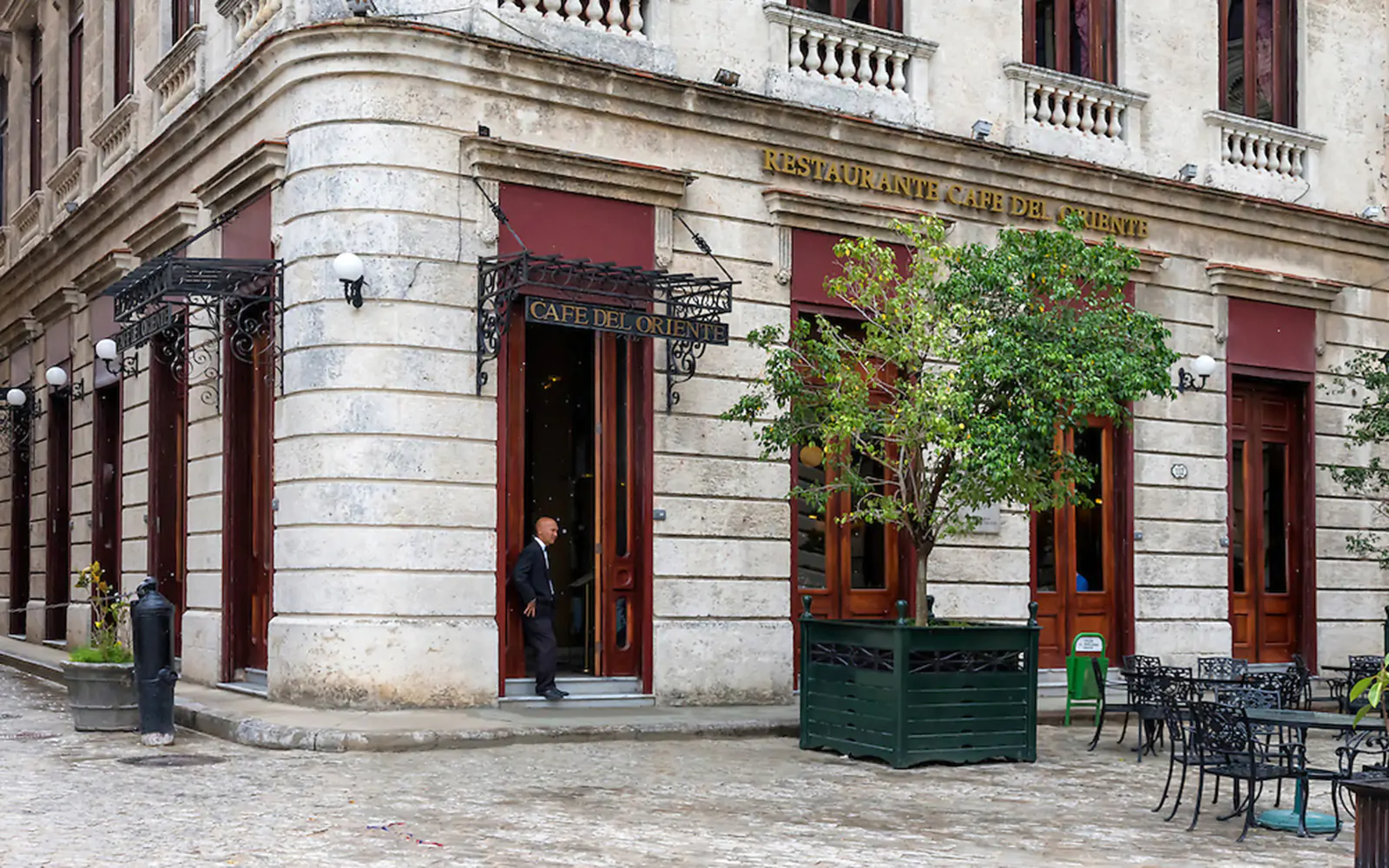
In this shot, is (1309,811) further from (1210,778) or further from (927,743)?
(927,743)

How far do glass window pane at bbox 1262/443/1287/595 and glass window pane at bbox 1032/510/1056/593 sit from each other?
3675 mm

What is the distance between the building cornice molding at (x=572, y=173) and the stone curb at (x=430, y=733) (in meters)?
4.77

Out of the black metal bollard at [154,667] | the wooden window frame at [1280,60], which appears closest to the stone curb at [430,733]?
the black metal bollard at [154,667]

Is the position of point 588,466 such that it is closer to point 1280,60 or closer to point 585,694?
point 585,694

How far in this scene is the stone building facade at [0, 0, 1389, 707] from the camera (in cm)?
1399

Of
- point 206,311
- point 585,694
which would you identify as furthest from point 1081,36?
point 206,311

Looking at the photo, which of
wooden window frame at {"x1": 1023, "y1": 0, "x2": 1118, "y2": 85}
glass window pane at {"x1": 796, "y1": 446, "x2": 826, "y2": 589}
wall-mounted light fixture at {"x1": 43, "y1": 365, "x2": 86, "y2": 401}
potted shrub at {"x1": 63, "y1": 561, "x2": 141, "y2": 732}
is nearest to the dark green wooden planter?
glass window pane at {"x1": 796, "y1": 446, "x2": 826, "y2": 589}

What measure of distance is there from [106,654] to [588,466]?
4587 mm

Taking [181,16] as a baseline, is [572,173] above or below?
below

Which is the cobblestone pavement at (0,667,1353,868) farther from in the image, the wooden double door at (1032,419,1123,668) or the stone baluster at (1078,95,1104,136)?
the stone baluster at (1078,95,1104,136)

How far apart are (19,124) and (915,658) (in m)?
19.8

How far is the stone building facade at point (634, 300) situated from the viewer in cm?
1399

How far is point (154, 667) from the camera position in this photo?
41.6 feet

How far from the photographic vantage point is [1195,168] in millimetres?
19203
